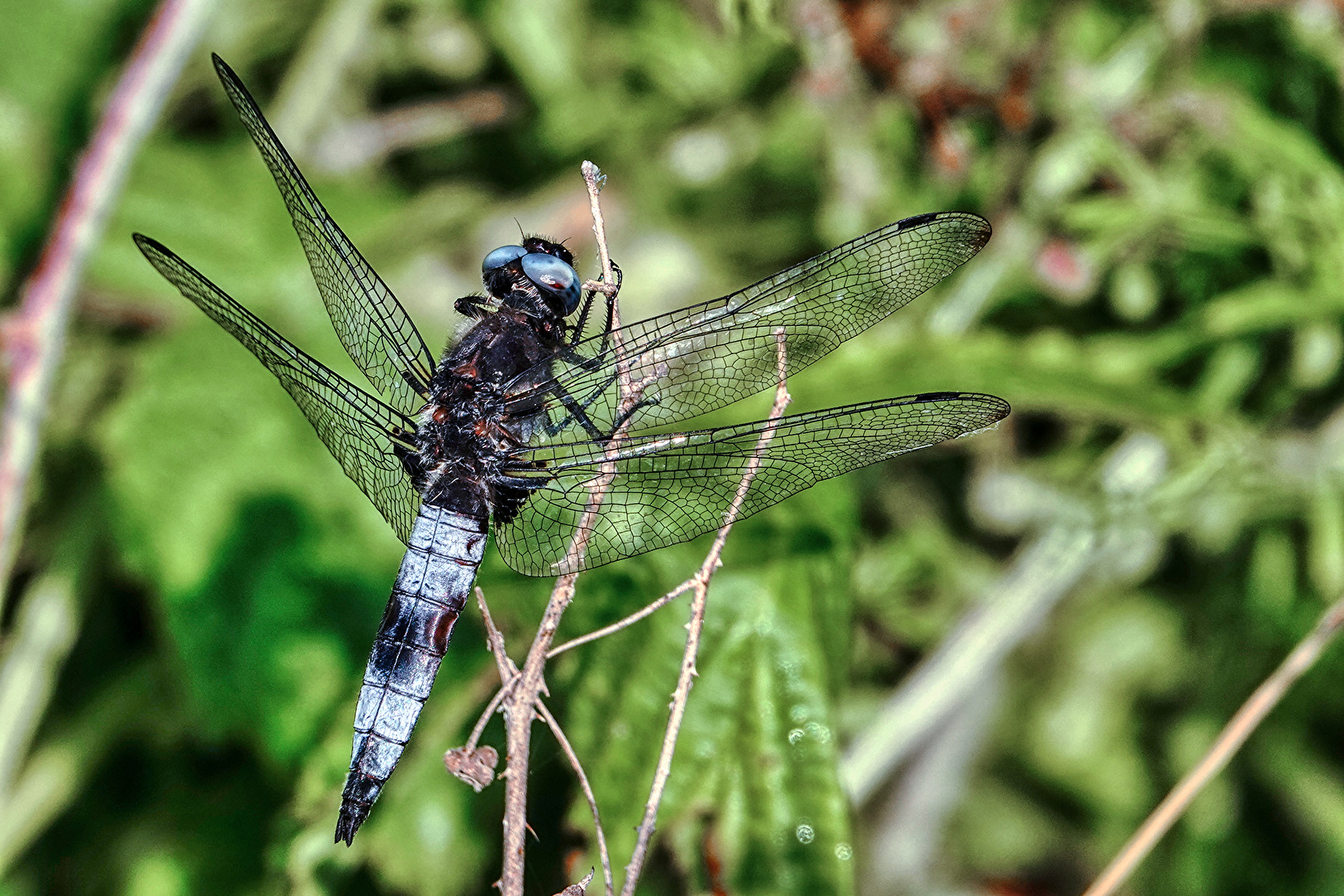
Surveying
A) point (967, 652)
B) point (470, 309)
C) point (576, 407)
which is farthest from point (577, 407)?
point (967, 652)

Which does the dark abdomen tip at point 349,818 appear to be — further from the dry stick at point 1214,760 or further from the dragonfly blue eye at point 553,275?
the dry stick at point 1214,760

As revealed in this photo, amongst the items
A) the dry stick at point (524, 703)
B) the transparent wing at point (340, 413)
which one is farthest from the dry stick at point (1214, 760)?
the transparent wing at point (340, 413)

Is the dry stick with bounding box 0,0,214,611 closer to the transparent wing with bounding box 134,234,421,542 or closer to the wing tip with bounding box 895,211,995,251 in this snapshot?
the transparent wing with bounding box 134,234,421,542

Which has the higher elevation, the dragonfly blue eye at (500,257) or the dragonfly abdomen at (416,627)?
the dragonfly blue eye at (500,257)

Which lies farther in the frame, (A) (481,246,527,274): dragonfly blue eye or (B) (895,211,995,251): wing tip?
(A) (481,246,527,274): dragonfly blue eye

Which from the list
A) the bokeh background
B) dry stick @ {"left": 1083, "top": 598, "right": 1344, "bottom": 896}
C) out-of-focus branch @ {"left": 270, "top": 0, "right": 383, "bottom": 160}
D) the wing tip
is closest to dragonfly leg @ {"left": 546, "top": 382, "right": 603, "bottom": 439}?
the bokeh background

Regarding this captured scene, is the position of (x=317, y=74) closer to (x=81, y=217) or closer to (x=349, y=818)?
(x=81, y=217)
